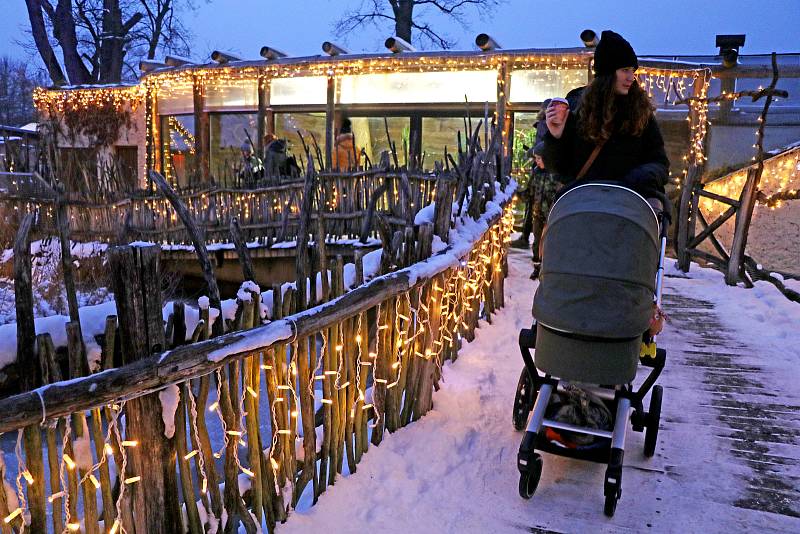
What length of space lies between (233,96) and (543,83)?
7.80m

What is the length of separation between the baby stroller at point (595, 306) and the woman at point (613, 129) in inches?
24.1

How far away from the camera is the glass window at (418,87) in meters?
13.5

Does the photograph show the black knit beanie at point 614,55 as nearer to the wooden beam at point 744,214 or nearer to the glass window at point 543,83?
the wooden beam at point 744,214

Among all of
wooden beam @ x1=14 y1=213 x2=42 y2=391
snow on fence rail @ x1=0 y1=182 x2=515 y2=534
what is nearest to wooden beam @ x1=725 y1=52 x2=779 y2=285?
snow on fence rail @ x1=0 y1=182 x2=515 y2=534

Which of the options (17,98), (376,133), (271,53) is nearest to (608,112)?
(376,133)

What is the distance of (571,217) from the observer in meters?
2.86

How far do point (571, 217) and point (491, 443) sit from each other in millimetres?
1324

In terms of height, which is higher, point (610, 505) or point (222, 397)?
point (222, 397)

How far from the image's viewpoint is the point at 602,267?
2.69m

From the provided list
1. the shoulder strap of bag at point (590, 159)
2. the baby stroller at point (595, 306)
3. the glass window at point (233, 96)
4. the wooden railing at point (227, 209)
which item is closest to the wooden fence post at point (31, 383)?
the baby stroller at point (595, 306)

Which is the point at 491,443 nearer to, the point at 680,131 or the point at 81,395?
the point at 81,395

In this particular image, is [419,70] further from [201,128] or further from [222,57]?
[201,128]

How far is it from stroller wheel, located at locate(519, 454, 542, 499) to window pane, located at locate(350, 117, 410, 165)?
12.4m

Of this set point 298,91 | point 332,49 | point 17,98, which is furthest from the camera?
point 17,98
